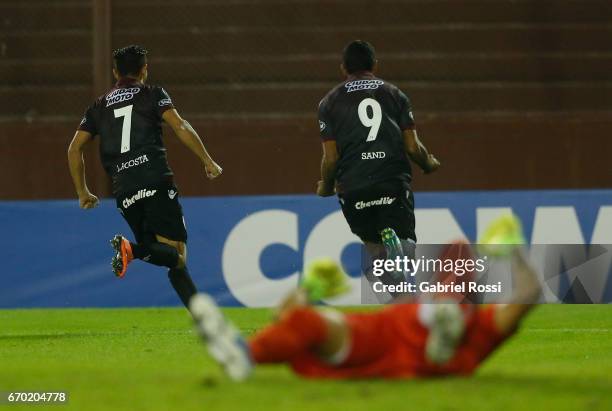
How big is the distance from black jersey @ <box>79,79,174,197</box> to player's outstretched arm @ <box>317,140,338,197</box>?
3.51 ft

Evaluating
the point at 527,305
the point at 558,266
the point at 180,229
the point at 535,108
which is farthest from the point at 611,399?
the point at 535,108

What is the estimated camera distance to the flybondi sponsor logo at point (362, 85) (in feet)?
30.0

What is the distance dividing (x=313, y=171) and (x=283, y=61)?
1.26 m

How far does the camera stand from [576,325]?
416 inches

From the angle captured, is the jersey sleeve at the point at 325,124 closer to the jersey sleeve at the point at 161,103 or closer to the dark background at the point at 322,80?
the jersey sleeve at the point at 161,103

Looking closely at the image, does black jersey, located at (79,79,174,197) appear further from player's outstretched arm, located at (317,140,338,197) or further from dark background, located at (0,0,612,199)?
dark background, located at (0,0,612,199)

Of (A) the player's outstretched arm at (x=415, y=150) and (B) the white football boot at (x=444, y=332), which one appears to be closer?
(B) the white football boot at (x=444, y=332)

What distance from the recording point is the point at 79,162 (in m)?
9.45

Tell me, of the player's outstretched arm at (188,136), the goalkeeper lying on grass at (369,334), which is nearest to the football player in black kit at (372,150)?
the player's outstretched arm at (188,136)

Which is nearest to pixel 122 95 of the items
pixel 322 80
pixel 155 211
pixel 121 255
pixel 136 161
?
pixel 136 161

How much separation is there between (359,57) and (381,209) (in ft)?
3.49

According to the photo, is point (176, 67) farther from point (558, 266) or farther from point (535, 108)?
point (558, 266)

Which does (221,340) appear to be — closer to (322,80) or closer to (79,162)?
(79,162)

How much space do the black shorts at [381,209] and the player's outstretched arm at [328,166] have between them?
129 mm
